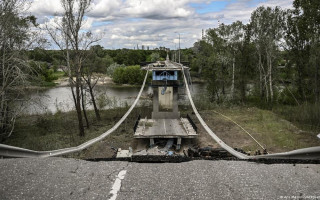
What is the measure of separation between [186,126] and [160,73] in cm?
595

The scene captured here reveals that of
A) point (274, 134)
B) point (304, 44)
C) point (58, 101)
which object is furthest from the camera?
point (58, 101)

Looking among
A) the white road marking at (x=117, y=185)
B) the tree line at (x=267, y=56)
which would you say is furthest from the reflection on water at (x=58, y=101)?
the white road marking at (x=117, y=185)

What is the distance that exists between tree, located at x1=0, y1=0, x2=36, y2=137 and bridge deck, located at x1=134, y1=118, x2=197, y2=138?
23.5 feet

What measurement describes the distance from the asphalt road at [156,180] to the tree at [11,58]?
1071 centimetres

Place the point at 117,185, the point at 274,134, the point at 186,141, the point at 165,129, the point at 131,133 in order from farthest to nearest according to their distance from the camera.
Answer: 1. the point at 131,133
2. the point at 165,129
3. the point at 274,134
4. the point at 186,141
5. the point at 117,185

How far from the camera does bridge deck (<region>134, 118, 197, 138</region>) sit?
17172mm

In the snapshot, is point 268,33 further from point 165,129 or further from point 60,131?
point 60,131

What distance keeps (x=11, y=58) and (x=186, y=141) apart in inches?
443

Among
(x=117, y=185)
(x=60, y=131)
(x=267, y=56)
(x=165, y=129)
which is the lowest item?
(x=60, y=131)

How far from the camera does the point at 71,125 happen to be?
2577cm

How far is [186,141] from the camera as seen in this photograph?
1831cm

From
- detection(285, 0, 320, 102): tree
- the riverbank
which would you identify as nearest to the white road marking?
the riverbank

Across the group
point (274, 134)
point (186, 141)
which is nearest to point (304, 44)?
point (274, 134)

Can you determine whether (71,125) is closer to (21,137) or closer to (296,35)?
(21,137)
